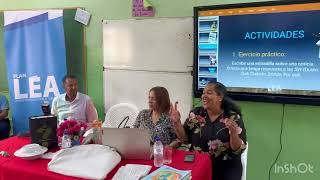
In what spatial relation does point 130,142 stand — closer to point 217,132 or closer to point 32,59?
point 217,132

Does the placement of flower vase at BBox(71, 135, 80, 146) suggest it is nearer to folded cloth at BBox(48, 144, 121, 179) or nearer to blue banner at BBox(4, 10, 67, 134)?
folded cloth at BBox(48, 144, 121, 179)

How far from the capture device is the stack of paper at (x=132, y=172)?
1694 mm

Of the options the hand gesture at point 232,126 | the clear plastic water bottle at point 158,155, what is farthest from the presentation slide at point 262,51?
the clear plastic water bottle at point 158,155

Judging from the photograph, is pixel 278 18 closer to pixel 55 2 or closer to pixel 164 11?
pixel 164 11

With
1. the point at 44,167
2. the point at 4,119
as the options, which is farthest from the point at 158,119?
the point at 4,119

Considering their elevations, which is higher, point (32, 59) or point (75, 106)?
point (32, 59)

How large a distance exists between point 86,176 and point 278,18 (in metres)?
1.93

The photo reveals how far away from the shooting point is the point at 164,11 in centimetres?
324

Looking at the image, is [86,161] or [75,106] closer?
[86,161]

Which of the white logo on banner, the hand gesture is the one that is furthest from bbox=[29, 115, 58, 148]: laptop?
the white logo on banner

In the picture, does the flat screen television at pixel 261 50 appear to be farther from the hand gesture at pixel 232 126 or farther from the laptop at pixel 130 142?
the laptop at pixel 130 142

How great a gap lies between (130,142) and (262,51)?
1.45m

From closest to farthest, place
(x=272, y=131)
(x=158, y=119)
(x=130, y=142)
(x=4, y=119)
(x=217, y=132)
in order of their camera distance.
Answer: (x=130, y=142)
(x=217, y=132)
(x=158, y=119)
(x=272, y=131)
(x=4, y=119)

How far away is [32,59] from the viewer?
3875 mm
